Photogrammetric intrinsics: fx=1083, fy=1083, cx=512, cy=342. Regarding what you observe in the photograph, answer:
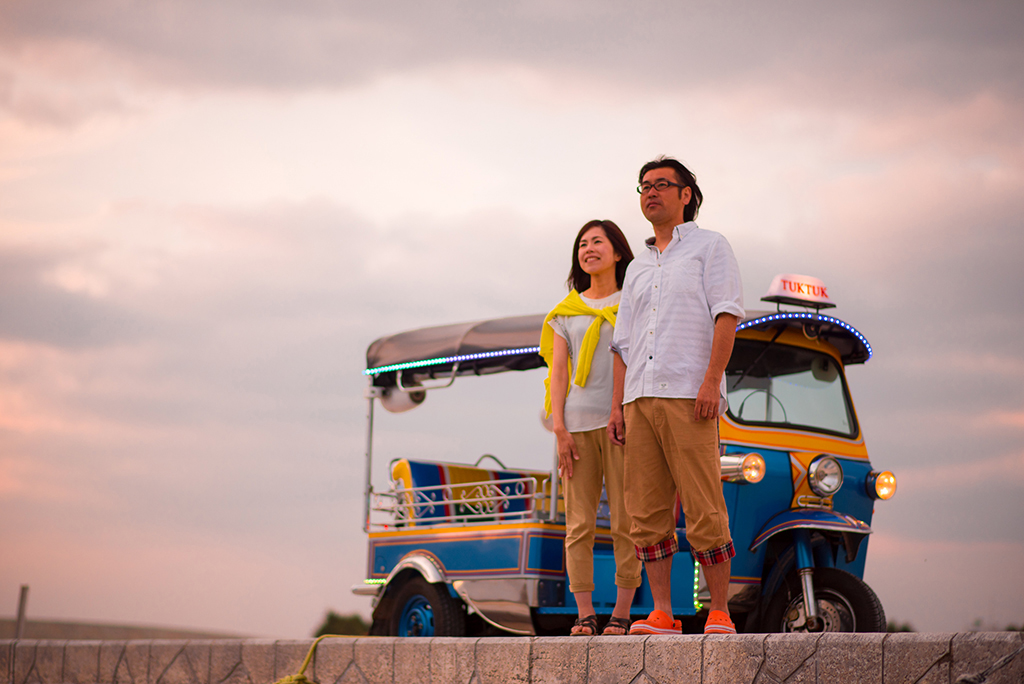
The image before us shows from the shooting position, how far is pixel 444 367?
8.43 meters

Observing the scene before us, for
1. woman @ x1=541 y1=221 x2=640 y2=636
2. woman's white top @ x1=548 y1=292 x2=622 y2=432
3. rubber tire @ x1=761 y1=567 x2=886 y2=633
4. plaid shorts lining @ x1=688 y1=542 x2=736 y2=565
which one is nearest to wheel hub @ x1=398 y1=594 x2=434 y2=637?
woman @ x1=541 y1=221 x2=640 y2=636

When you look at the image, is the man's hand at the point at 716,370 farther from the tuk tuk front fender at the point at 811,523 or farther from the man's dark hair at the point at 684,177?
the tuk tuk front fender at the point at 811,523

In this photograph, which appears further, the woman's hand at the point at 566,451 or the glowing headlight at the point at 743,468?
the glowing headlight at the point at 743,468

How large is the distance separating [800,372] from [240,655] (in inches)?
156

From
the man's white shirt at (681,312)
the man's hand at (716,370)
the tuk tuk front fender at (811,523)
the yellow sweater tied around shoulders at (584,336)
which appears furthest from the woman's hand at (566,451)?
the tuk tuk front fender at (811,523)

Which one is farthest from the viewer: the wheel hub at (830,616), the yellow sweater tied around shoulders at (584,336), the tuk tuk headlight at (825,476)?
the tuk tuk headlight at (825,476)

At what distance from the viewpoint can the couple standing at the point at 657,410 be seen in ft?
15.9

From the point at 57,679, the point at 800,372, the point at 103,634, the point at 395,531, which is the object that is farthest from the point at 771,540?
the point at 103,634

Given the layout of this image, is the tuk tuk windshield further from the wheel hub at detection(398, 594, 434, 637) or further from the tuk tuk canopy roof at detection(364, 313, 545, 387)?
the wheel hub at detection(398, 594, 434, 637)

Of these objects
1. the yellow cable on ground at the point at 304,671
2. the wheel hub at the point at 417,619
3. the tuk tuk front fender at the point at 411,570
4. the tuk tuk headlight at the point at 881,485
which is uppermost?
the tuk tuk headlight at the point at 881,485

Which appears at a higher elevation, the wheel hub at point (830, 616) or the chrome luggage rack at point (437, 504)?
the chrome luggage rack at point (437, 504)

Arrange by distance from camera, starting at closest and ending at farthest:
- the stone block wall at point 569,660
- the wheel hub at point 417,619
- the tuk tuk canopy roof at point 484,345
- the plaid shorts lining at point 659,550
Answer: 1. the stone block wall at point 569,660
2. the plaid shorts lining at point 659,550
3. the tuk tuk canopy roof at point 484,345
4. the wheel hub at point 417,619

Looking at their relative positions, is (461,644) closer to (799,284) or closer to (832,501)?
(832,501)

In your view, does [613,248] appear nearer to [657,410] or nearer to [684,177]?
[684,177]
